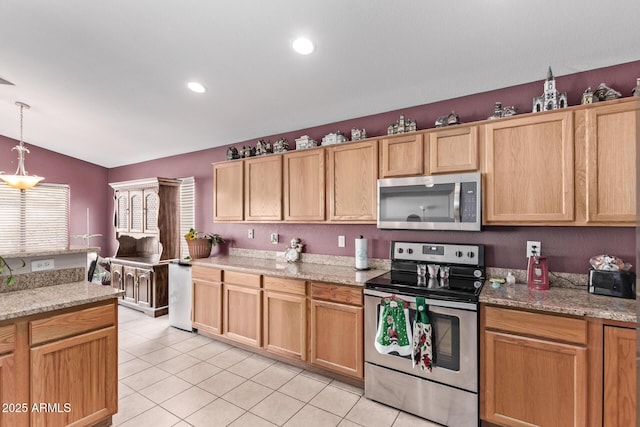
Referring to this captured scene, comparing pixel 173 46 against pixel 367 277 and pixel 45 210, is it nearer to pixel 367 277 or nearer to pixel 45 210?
pixel 367 277

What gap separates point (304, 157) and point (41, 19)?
2.36 m

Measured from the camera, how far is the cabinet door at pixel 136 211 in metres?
4.89

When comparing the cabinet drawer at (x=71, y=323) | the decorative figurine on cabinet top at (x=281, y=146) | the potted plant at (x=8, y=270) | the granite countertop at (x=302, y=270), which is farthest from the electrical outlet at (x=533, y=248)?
the potted plant at (x=8, y=270)

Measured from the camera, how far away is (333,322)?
8.66 ft

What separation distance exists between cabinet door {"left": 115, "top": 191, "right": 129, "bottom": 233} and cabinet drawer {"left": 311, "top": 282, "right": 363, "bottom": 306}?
4057 mm

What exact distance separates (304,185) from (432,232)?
1.40m

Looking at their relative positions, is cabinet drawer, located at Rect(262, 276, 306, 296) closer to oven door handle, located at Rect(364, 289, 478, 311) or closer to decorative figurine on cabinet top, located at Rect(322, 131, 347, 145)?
oven door handle, located at Rect(364, 289, 478, 311)

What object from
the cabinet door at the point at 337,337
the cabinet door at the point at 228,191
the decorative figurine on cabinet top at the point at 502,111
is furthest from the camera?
the cabinet door at the point at 228,191

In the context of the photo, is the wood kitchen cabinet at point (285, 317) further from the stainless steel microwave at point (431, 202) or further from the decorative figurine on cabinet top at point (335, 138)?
the decorative figurine on cabinet top at point (335, 138)

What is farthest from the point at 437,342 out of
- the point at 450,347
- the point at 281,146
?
the point at 281,146

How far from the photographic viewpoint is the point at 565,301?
6.12 ft

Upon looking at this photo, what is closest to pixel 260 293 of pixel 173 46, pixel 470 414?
pixel 470 414

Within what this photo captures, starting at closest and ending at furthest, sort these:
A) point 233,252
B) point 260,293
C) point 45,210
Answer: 1. point 260,293
2. point 233,252
3. point 45,210

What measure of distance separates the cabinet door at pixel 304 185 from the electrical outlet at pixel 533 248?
5.95 ft
